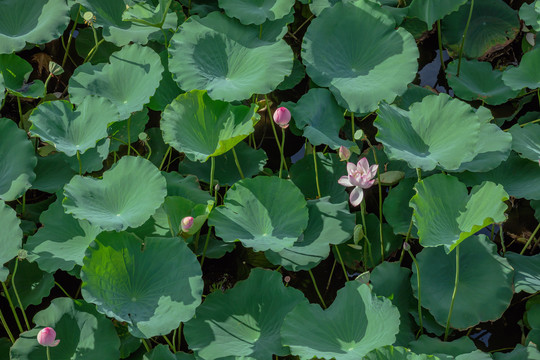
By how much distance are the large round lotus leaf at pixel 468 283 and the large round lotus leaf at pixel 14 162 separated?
3.79ft

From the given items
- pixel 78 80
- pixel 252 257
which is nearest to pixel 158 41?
pixel 78 80

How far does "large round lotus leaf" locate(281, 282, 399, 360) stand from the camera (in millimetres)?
1601

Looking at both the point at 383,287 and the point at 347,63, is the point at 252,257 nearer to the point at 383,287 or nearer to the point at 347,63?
the point at 383,287

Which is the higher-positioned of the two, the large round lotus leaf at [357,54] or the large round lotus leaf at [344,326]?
the large round lotus leaf at [357,54]

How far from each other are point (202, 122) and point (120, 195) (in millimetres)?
335

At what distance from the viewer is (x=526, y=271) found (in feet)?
6.07

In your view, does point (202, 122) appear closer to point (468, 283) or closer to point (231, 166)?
point (231, 166)

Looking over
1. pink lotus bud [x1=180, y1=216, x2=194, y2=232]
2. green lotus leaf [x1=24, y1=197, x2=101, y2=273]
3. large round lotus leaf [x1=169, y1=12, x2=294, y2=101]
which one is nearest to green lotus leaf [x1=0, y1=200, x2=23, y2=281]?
green lotus leaf [x1=24, y1=197, x2=101, y2=273]

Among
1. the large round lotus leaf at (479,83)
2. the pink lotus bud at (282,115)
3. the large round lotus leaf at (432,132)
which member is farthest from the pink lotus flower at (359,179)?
the large round lotus leaf at (479,83)

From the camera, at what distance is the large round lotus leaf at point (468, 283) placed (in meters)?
1.76

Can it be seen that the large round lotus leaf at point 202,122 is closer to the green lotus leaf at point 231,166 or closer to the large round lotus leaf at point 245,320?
the green lotus leaf at point 231,166

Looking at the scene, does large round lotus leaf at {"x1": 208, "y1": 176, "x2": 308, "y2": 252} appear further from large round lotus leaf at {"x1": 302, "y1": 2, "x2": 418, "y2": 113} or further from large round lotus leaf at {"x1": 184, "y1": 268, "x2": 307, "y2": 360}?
large round lotus leaf at {"x1": 302, "y1": 2, "x2": 418, "y2": 113}

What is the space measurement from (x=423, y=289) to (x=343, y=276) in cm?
29

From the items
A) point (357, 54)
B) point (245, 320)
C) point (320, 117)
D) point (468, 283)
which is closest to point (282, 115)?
point (320, 117)
